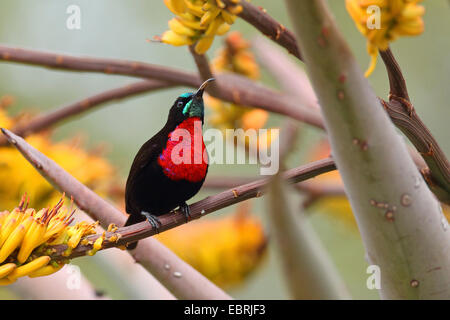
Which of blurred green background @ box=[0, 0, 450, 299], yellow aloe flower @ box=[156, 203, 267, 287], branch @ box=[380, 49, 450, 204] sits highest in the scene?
blurred green background @ box=[0, 0, 450, 299]

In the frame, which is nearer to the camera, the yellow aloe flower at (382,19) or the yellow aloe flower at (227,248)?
the yellow aloe flower at (382,19)

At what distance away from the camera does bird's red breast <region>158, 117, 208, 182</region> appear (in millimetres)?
707

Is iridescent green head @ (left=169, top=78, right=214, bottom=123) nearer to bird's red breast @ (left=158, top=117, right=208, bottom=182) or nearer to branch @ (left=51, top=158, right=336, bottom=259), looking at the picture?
bird's red breast @ (left=158, top=117, right=208, bottom=182)

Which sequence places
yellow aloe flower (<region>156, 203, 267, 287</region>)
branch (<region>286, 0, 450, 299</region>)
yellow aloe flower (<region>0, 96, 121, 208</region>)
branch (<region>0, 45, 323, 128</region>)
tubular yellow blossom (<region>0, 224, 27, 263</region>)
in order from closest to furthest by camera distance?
branch (<region>286, 0, 450, 299</region>), tubular yellow blossom (<region>0, 224, 27, 263</region>), branch (<region>0, 45, 323, 128</region>), yellow aloe flower (<region>0, 96, 121, 208</region>), yellow aloe flower (<region>156, 203, 267, 287</region>)

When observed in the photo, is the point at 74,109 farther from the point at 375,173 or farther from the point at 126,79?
the point at 126,79

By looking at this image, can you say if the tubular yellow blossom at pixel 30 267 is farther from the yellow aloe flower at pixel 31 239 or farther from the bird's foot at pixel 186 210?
the bird's foot at pixel 186 210

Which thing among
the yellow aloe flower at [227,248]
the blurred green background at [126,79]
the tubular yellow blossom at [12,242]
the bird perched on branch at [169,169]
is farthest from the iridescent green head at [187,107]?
the blurred green background at [126,79]

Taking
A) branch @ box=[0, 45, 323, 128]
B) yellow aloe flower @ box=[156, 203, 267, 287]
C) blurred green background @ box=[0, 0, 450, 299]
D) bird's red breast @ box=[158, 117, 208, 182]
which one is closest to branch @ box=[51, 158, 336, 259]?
bird's red breast @ box=[158, 117, 208, 182]

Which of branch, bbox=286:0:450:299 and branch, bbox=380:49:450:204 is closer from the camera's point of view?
branch, bbox=286:0:450:299

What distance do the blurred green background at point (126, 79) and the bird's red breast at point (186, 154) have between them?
1.58 metres

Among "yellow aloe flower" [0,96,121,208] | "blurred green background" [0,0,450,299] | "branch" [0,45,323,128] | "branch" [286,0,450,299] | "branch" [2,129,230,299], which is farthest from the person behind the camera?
"blurred green background" [0,0,450,299]

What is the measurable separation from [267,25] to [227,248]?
107 cm

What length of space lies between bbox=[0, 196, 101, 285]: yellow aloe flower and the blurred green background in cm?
175

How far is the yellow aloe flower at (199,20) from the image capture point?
21.5 inches
